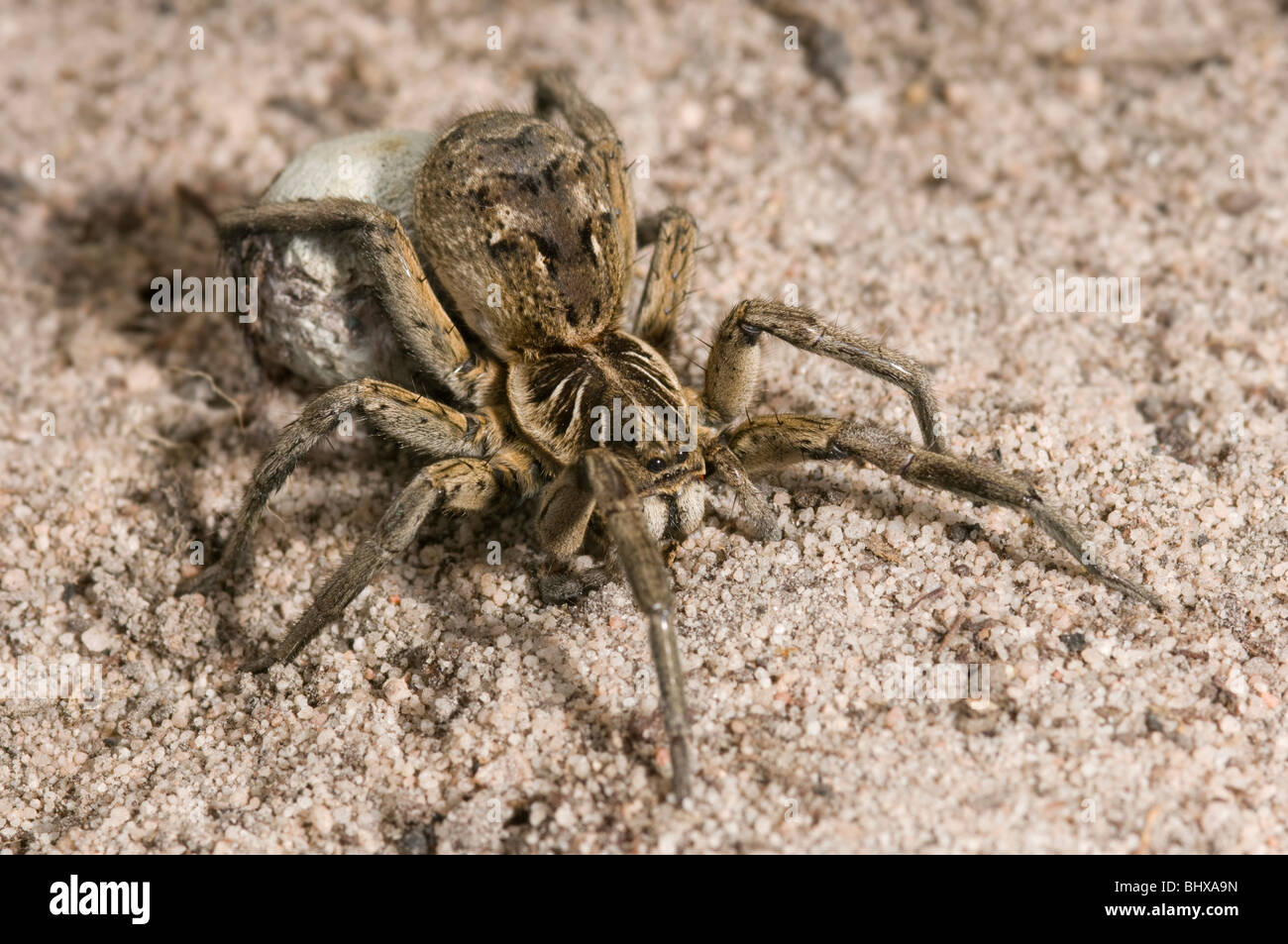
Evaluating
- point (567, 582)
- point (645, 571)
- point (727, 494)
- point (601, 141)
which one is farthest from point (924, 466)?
point (601, 141)

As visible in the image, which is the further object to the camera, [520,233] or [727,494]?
[727,494]

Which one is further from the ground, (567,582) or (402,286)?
(402,286)

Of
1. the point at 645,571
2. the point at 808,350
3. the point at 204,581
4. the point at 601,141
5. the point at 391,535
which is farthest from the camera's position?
the point at 601,141

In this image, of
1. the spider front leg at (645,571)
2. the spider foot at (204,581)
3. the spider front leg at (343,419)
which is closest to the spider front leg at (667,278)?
the spider front leg at (343,419)

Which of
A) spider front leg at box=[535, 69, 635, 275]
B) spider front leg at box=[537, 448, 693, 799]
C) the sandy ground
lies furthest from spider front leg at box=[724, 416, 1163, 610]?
spider front leg at box=[535, 69, 635, 275]

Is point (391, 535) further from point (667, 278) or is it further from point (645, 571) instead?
point (667, 278)

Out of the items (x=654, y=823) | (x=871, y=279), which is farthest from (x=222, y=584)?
(x=871, y=279)

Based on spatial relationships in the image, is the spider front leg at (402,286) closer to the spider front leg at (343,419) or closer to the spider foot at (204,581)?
the spider front leg at (343,419)
